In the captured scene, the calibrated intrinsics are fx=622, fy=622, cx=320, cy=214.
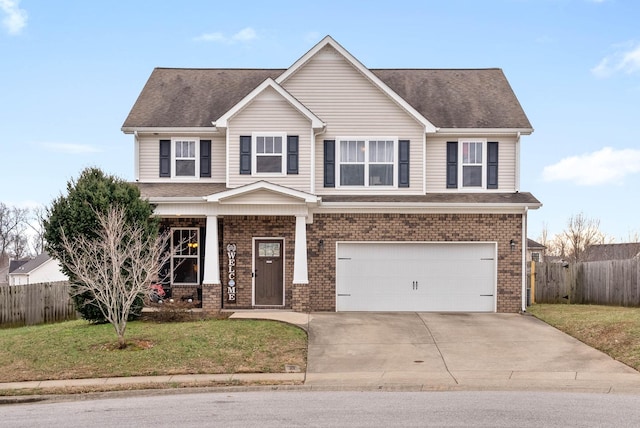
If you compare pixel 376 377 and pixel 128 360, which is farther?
pixel 128 360

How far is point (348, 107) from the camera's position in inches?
830

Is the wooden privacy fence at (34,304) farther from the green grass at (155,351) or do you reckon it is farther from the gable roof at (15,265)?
the gable roof at (15,265)

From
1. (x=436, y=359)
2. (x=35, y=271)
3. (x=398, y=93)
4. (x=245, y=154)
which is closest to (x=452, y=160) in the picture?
(x=398, y=93)

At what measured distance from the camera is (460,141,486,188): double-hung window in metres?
21.2

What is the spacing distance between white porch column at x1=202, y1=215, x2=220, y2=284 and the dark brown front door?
1420mm

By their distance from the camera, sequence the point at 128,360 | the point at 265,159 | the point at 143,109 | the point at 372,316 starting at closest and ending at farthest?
the point at 128,360 → the point at 372,316 → the point at 265,159 → the point at 143,109

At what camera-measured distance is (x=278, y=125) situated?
20250 millimetres

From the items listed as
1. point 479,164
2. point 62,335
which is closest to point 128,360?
point 62,335

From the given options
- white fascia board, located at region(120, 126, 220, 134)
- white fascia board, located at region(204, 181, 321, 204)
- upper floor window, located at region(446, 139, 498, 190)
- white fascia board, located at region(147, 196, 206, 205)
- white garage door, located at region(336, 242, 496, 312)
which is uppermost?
white fascia board, located at region(120, 126, 220, 134)

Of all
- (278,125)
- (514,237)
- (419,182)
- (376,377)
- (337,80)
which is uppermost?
(337,80)

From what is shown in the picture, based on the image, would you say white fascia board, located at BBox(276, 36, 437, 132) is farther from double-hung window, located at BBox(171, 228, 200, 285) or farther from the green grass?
the green grass

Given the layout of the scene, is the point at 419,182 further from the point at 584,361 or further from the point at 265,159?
the point at 584,361

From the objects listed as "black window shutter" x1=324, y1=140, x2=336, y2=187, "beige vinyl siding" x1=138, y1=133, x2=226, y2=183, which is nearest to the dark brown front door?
"black window shutter" x1=324, y1=140, x2=336, y2=187

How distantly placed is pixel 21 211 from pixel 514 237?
262ft
